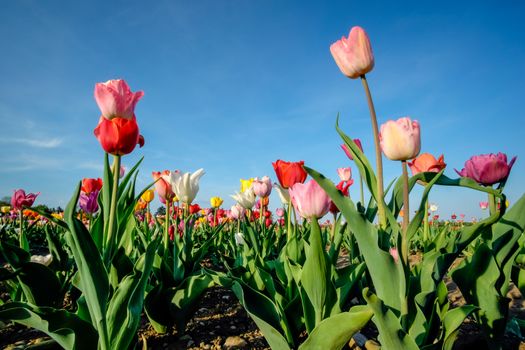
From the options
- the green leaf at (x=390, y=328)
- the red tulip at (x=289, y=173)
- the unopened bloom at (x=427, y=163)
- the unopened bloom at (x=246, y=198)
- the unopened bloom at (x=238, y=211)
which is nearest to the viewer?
the green leaf at (x=390, y=328)

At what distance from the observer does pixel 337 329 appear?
123cm

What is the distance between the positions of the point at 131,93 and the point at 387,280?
4.47 feet

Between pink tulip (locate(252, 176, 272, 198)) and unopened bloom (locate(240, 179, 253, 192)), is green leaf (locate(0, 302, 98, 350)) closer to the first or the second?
pink tulip (locate(252, 176, 272, 198))

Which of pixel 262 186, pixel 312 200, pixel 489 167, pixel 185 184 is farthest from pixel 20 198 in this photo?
pixel 489 167

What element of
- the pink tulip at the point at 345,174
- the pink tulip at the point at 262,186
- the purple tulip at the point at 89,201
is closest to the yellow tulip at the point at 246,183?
the pink tulip at the point at 262,186

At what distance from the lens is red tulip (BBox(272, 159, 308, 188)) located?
75.9 inches

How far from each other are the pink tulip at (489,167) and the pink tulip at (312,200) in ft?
2.33

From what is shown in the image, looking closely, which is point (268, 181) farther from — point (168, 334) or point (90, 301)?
point (90, 301)

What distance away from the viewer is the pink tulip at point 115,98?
4.90ft

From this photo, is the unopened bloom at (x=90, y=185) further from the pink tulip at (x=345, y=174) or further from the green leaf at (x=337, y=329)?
the pink tulip at (x=345, y=174)

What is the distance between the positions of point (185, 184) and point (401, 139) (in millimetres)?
1617

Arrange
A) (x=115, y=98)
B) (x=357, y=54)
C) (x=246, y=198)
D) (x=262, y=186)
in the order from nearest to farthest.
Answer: (x=357, y=54)
(x=115, y=98)
(x=262, y=186)
(x=246, y=198)

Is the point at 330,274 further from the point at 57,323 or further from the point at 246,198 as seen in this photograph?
the point at 246,198

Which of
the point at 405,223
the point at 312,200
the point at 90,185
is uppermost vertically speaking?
the point at 90,185
